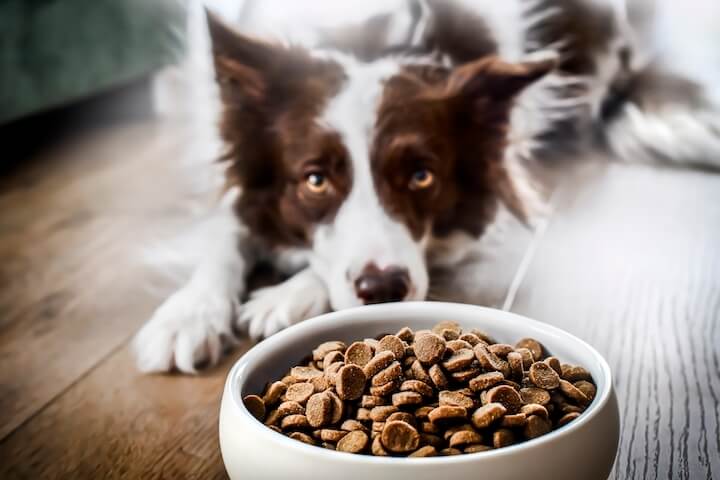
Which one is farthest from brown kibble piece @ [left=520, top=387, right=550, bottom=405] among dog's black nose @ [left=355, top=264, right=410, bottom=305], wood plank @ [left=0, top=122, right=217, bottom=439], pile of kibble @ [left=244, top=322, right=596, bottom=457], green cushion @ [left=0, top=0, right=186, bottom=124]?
green cushion @ [left=0, top=0, right=186, bottom=124]

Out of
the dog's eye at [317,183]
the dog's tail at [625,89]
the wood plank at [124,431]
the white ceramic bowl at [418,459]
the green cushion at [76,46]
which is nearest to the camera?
the white ceramic bowl at [418,459]

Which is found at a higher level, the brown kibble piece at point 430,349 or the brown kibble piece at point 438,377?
the brown kibble piece at point 430,349

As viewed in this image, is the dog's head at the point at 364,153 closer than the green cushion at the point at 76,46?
Yes

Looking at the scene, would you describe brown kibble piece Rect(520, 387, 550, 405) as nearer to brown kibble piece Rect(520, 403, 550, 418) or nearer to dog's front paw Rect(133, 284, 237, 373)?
brown kibble piece Rect(520, 403, 550, 418)

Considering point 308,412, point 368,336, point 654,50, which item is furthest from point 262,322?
point 654,50

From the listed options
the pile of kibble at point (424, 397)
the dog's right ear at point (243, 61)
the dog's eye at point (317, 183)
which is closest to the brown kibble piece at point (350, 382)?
the pile of kibble at point (424, 397)

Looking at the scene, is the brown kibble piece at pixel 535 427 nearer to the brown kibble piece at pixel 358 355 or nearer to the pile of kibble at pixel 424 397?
the pile of kibble at pixel 424 397

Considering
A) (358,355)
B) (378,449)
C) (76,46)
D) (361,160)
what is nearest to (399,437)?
(378,449)
